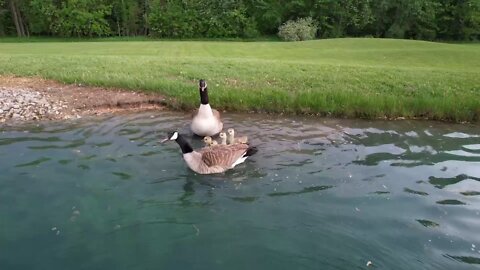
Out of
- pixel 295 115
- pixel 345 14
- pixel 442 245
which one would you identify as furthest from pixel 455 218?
pixel 345 14

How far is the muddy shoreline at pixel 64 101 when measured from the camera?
1309 centimetres

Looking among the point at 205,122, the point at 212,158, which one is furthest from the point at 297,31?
the point at 212,158

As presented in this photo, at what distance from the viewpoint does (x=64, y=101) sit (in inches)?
568

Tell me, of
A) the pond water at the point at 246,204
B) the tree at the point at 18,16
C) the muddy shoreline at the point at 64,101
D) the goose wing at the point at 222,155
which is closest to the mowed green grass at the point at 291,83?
the muddy shoreline at the point at 64,101

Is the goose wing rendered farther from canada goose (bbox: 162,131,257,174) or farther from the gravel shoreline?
the gravel shoreline

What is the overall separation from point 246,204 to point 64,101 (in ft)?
31.5

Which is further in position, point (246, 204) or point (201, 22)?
point (201, 22)

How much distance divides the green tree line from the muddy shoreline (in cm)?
4415

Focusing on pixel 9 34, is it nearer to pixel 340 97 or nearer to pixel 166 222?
pixel 340 97

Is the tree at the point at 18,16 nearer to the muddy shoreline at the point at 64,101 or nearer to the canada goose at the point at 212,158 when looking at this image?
the muddy shoreline at the point at 64,101

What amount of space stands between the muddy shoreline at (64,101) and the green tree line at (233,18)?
44.1 m

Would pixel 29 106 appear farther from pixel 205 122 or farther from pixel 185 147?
pixel 185 147

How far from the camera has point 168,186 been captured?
26.3 ft

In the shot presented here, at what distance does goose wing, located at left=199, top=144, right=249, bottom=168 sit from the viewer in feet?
28.1
